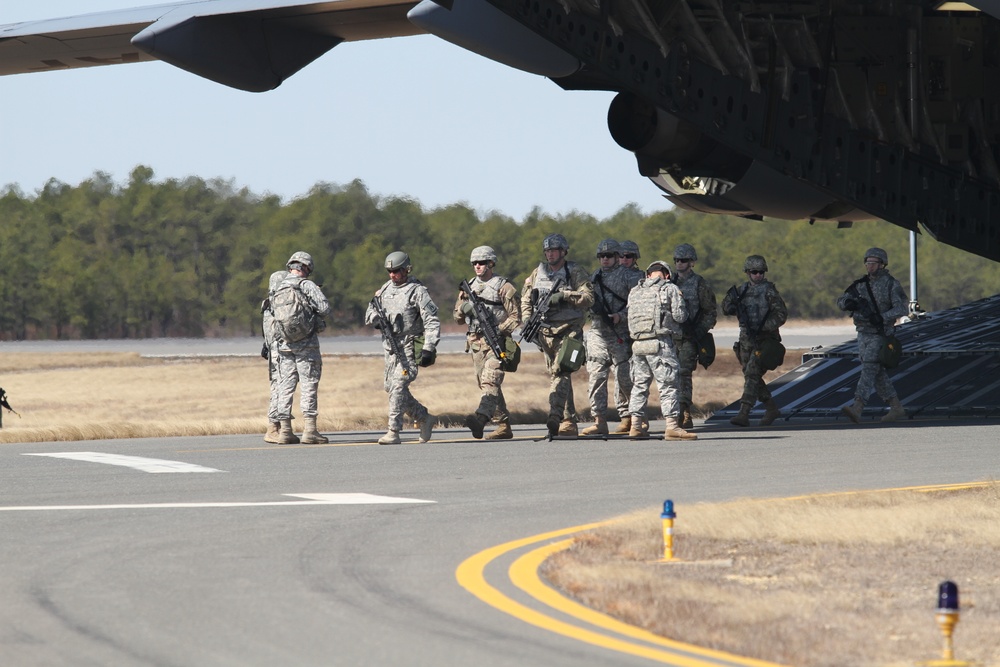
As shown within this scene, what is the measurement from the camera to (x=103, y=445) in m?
15.5

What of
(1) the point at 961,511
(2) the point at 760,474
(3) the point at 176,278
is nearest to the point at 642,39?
(2) the point at 760,474

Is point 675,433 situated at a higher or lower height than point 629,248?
lower

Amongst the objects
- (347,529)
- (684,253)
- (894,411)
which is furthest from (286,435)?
(894,411)

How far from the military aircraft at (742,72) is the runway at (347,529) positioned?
3.54 meters

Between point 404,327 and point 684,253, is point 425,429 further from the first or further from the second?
point 684,253

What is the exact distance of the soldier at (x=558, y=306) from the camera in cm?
1525

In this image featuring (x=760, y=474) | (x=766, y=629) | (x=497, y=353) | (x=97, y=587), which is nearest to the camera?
(x=766, y=629)

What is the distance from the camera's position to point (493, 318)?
49.9 ft

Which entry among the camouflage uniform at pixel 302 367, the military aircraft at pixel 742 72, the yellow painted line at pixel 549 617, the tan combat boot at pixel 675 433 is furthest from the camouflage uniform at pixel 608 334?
the yellow painted line at pixel 549 617

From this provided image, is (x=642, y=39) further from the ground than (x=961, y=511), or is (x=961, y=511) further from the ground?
(x=642, y=39)

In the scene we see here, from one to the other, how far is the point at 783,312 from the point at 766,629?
12.6m

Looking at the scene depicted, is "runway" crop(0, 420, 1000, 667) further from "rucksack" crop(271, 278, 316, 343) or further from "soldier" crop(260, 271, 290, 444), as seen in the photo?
"rucksack" crop(271, 278, 316, 343)

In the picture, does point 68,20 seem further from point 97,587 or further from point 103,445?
point 97,587

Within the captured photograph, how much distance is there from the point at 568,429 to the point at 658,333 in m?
1.55
